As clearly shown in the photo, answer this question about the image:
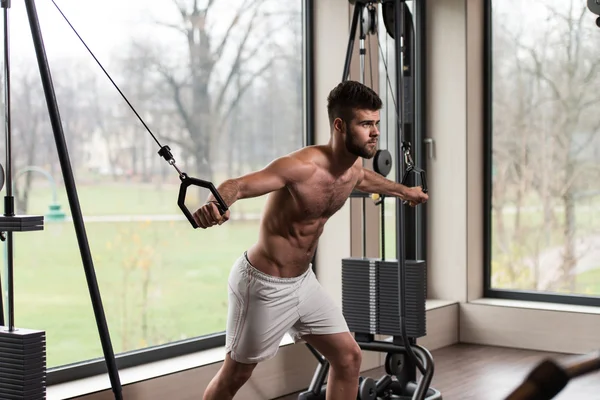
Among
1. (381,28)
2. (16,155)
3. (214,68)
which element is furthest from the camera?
(381,28)

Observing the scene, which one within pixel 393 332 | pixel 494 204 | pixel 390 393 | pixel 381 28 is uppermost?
pixel 381 28

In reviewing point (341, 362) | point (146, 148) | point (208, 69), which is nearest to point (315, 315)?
point (341, 362)

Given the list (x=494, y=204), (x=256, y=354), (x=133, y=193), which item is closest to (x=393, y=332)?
(x=256, y=354)

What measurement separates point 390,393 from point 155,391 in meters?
1.18

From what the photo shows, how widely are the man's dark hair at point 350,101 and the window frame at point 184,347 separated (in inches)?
62.1

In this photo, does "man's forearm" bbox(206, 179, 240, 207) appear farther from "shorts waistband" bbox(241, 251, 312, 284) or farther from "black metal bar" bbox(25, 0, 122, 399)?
"shorts waistband" bbox(241, 251, 312, 284)

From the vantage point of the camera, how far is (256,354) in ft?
10.6

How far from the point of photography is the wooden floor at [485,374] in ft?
14.5

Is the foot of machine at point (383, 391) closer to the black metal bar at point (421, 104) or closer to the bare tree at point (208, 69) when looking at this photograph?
the bare tree at point (208, 69)

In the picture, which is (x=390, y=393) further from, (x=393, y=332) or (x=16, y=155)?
(x=16, y=155)

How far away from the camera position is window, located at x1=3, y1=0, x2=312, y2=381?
370 cm

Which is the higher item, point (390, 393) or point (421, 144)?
point (421, 144)

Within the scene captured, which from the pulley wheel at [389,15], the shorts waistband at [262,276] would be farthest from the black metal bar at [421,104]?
the shorts waistband at [262,276]

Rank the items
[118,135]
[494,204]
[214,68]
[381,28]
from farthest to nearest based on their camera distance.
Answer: [494,204], [381,28], [214,68], [118,135]
